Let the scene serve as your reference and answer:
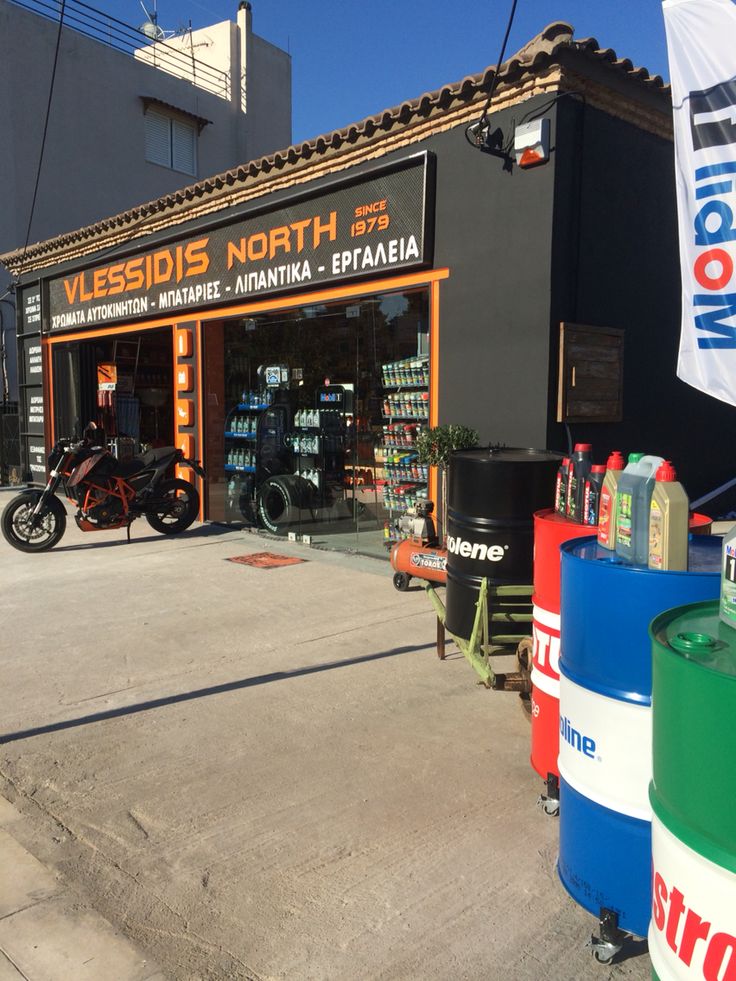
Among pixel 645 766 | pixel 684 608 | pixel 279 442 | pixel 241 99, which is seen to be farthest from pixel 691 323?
pixel 241 99

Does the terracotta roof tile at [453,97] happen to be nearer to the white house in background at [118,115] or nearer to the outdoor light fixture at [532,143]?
the outdoor light fixture at [532,143]

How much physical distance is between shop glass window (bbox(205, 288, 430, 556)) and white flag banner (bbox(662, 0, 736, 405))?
175 inches

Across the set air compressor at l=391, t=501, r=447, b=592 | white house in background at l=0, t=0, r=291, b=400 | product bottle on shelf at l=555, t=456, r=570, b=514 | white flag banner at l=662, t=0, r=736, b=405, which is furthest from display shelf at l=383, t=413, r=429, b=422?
white house in background at l=0, t=0, r=291, b=400

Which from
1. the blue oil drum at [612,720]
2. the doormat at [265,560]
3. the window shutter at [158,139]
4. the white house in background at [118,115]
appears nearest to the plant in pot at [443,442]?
the doormat at [265,560]

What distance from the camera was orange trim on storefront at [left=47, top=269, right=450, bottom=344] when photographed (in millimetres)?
7281

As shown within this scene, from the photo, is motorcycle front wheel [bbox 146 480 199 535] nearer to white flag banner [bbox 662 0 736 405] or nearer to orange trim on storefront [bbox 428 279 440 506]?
orange trim on storefront [bbox 428 279 440 506]

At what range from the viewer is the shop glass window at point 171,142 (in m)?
21.8

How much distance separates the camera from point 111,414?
13617mm

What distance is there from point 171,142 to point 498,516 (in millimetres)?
22057

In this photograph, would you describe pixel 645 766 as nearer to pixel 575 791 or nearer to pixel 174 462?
pixel 575 791

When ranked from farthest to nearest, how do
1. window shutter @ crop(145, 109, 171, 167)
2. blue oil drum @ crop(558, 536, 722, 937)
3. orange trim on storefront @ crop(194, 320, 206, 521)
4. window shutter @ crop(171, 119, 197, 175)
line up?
window shutter @ crop(171, 119, 197, 175)
window shutter @ crop(145, 109, 171, 167)
orange trim on storefront @ crop(194, 320, 206, 521)
blue oil drum @ crop(558, 536, 722, 937)

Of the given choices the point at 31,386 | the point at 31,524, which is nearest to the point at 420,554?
the point at 31,524

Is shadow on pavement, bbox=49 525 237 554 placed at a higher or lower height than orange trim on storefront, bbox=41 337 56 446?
lower

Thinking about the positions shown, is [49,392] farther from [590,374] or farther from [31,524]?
[590,374]
